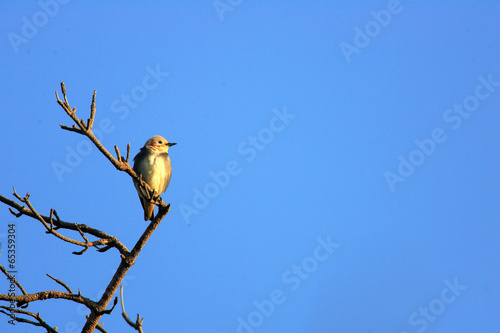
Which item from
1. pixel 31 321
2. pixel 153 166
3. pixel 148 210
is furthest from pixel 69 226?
pixel 148 210

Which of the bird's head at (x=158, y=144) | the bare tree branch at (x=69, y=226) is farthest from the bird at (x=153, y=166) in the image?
the bare tree branch at (x=69, y=226)

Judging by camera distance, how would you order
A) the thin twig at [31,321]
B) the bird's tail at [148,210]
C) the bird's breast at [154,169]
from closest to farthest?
the thin twig at [31,321], the bird's breast at [154,169], the bird's tail at [148,210]

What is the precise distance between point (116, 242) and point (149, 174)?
14.1 ft

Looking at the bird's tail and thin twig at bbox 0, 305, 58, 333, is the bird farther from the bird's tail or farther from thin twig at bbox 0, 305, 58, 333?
thin twig at bbox 0, 305, 58, 333

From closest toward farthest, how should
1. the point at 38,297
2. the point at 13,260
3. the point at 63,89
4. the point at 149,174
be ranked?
1. the point at 38,297
2. the point at 63,89
3. the point at 13,260
4. the point at 149,174

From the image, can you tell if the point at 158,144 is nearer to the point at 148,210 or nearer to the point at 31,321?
the point at 148,210

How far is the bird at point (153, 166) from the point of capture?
9.18 metres

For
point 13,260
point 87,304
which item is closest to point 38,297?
point 87,304

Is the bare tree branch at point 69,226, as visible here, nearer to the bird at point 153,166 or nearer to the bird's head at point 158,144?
the bird at point 153,166

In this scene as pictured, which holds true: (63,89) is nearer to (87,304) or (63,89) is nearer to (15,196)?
(15,196)

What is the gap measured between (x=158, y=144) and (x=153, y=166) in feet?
1.69

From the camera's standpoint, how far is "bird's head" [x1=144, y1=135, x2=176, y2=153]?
9.42 m

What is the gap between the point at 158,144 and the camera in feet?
31.1

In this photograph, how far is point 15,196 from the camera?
4496 mm
